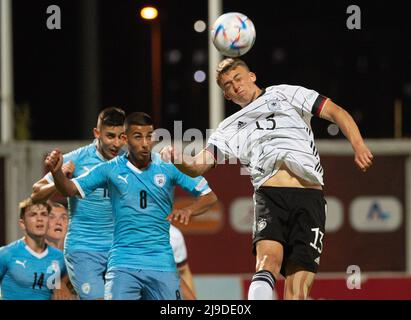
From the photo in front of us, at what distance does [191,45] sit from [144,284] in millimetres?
10083

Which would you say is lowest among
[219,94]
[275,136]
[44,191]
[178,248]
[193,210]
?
[178,248]

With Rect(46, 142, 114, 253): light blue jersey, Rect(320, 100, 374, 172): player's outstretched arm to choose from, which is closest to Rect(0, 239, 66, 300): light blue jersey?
→ Rect(46, 142, 114, 253): light blue jersey

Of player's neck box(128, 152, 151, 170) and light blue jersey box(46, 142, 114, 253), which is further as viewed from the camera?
light blue jersey box(46, 142, 114, 253)

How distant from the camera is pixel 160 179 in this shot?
28.3 ft

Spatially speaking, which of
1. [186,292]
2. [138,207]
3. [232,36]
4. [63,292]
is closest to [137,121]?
[138,207]

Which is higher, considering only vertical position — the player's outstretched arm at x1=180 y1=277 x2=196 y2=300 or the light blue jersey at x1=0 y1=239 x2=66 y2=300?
the light blue jersey at x1=0 y1=239 x2=66 y2=300

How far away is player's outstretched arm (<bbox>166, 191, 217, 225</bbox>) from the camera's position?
7930 millimetres

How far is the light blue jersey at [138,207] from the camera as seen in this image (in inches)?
334

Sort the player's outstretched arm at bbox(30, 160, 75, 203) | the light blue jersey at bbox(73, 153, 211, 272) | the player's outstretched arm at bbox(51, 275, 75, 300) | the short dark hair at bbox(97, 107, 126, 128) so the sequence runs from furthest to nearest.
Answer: the player's outstretched arm at bbox(51, 275, 75, 300) < the short dark hair at bbox(97, 107, 126, 128) < the player's outstretched arm at bbox(30, 160, 75, 203) < the light blue jersey at bbox(73, 153, 211, 272)

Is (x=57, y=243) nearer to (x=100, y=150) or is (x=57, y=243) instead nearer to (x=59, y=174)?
(x=100, y=150)

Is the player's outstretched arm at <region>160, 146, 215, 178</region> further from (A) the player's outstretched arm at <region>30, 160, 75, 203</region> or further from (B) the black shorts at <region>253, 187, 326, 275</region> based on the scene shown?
(A) the player's outstretched arm at <region>30, 160, 75, 203</region>

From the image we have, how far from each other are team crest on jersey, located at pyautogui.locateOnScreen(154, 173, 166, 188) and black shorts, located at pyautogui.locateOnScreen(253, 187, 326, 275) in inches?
34.7

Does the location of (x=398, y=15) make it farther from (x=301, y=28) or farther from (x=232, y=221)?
(x=232, y=221)

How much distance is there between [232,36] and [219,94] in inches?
190
